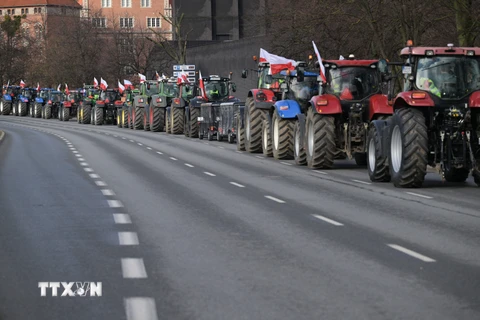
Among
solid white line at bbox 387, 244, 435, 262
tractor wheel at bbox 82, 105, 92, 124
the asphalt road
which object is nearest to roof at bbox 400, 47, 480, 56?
the asphalt road

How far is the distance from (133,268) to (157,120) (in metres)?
43.1

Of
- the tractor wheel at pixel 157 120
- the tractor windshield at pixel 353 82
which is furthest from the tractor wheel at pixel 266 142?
the tractor wheel at pixel 157 120

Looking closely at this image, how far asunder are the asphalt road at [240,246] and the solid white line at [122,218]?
0.03m

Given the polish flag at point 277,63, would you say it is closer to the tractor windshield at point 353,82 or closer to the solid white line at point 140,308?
the tractor windshield at point 353,82

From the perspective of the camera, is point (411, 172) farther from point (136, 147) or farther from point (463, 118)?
point (136, 147)

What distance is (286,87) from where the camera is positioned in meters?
30.3

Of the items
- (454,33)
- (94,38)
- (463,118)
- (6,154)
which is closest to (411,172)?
(463,118)

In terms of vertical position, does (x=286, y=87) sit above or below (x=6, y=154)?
above

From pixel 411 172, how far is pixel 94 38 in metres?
87.2

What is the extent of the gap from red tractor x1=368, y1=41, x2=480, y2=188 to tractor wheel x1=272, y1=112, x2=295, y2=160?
8.03 metres

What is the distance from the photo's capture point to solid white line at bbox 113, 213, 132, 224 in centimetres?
1477

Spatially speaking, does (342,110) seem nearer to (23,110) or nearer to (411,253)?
(411,253)

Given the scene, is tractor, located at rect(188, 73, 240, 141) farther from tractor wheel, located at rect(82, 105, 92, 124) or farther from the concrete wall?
tractor wheel, located at rect(82, 105, 92, 124)

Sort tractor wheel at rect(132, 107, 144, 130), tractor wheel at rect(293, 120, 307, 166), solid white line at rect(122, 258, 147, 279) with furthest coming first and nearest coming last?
tractor wheel at rect(132, 107, 144, 130)
tractor wheel at rect(293, 120, 307, 166)
solid white line at rect(122, 258, 147, 279)
